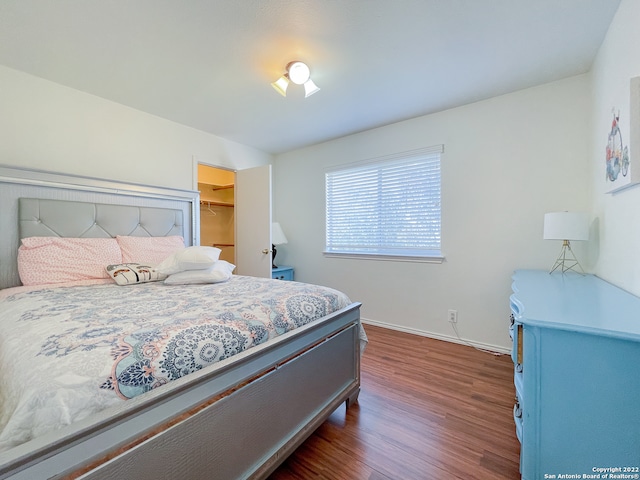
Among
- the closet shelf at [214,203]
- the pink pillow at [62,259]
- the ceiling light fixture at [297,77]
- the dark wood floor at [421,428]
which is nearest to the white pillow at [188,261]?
the pink pillow at [62,259]

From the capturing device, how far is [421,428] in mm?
1596

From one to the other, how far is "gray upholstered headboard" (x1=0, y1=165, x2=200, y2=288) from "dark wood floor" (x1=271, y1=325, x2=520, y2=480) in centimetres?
232

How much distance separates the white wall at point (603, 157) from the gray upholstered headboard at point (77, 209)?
347 centimetres

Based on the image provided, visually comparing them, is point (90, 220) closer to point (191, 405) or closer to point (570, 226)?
point (191, 405)

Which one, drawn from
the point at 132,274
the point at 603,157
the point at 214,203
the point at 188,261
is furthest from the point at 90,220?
the point at 603,157

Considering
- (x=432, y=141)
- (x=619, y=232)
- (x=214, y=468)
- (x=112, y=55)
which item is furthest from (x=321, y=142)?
(x=214, y=468)

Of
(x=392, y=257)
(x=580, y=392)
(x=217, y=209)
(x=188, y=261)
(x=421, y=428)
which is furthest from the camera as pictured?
(x=217, y=209)

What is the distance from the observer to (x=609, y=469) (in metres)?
0.96

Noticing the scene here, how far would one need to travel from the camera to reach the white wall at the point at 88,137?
82.9 inches

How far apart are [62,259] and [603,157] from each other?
3.83m

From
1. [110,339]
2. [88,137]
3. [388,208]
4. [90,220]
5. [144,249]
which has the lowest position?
[110,339]

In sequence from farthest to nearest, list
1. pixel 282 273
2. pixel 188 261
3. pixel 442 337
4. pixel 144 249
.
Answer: pixel 282 273
pixel 442 337
pixel 144 249
pixel 188 261

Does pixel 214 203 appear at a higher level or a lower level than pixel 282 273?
higher

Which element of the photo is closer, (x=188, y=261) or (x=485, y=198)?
(x=188, y=261)
